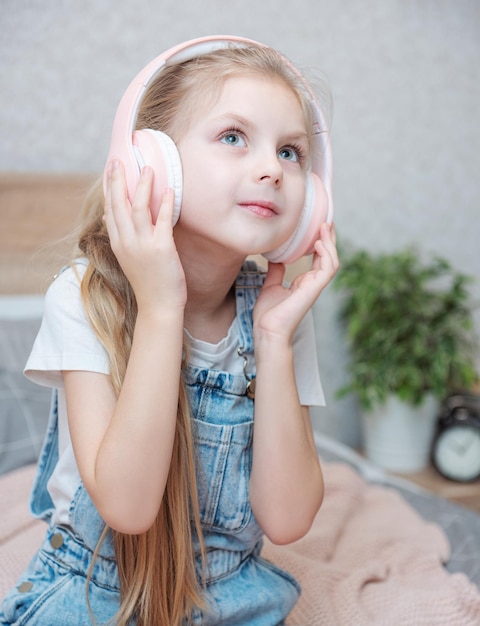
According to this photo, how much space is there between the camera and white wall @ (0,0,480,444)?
205cm

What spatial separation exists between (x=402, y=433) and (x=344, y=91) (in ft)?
3.89

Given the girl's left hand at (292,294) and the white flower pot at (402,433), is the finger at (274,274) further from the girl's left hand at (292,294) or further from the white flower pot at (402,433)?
the white flower pot at (402,433)

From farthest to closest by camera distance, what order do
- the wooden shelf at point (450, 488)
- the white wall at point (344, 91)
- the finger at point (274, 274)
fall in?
the wooden shelf at point (450, 488), the white wall at point (344, 91), the finger at point (274, 274)

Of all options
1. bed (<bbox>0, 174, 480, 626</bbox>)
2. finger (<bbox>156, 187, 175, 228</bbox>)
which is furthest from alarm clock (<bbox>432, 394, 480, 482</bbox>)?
finger (<bbox>156, 187, 175, 228</bbox>)

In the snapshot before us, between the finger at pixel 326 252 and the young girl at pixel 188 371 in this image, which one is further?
the finger at pixel 326 252

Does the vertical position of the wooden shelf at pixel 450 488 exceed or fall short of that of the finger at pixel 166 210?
it falls short

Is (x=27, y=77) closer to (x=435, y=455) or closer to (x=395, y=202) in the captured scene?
(x=395, y=202)

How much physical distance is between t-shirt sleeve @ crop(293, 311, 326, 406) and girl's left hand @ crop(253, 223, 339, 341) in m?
0.07

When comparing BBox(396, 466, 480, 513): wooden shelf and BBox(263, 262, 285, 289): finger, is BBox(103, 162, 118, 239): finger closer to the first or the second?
BBox(263, 262, 285, 289): finger

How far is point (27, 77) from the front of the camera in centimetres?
203

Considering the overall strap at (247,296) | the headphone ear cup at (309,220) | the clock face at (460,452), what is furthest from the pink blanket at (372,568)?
the clock face at (460,452)

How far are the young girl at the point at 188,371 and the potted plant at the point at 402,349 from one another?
1388mm

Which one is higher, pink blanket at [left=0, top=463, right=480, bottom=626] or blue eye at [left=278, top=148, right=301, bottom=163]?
blue eye at [left=278, top=148, right=301, bottom=163]

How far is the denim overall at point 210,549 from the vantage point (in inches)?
33.4
